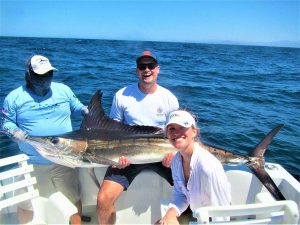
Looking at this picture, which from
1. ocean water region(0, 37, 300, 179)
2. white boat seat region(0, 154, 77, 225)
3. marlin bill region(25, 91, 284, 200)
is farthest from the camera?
ocean water region(0, 37, 300, 179)

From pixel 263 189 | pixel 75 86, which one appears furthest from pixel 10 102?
pixel 75 86

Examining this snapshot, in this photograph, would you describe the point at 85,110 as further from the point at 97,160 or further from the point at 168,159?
the point at 168,159

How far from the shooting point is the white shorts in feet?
8.75

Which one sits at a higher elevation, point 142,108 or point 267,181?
point 142,108

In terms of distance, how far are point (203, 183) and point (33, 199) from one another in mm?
1219

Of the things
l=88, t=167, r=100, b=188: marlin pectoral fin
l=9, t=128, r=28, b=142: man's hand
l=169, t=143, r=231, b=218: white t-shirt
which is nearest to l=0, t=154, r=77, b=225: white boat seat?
l=9, t=128, r=28, b=142: man's hand

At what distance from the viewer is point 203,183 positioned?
→ 1877 millimetres

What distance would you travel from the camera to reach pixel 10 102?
2605mm

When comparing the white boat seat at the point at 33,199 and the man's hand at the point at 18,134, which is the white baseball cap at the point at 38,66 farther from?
the white boat seat at the point at 33,199

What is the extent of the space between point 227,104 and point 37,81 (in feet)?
23.7

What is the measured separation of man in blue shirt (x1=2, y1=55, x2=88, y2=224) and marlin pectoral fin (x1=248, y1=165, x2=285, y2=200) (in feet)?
4.89

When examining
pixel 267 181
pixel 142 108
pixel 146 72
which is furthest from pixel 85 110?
pixel 267 181

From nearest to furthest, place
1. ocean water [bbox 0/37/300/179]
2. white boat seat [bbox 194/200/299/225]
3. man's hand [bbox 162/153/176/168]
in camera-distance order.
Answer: white boat seat [bbox 194/200/299/225] < man's hand [bbox 162/153/176/168] < ocean water [bbox 0/37/300/179]

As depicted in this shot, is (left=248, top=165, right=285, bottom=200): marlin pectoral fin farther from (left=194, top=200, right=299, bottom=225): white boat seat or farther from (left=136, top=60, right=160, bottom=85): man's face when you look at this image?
(left=136, top=60, right=160, bottom=85): man's face
